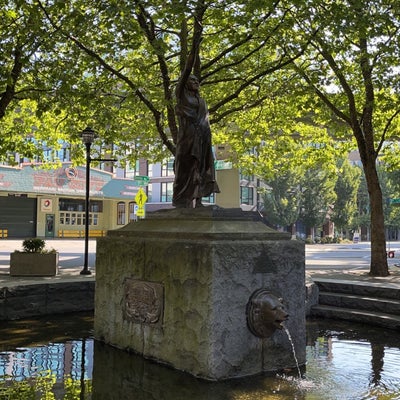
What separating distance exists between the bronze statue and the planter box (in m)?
7.10

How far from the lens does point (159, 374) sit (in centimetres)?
534

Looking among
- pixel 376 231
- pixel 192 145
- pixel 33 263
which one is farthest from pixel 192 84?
pixel 376 231

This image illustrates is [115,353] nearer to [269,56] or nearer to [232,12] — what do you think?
[232,12]

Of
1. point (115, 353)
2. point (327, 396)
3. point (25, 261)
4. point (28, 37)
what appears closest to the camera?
point (327, 396)

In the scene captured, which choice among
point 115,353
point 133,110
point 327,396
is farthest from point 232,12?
point 327,396

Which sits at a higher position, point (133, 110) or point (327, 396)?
point (133, 110)

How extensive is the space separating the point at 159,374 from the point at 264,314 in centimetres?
133

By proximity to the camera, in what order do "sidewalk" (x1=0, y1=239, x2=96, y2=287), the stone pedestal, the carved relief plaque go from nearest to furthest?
the stone pedestal < the carved relief plaque < "sidewalk" (x1=0, y1=239, x2=96, y2=287)

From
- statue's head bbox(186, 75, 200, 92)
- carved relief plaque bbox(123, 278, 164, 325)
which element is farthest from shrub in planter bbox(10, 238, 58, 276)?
statue's head bbox(186, 75, 200, 92)

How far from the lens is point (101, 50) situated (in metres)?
11.1

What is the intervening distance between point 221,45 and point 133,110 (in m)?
3.64

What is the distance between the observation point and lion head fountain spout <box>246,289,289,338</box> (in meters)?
5.25

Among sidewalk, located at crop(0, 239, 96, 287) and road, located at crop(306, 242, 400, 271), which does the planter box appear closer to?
sidewalk, located at crop(0, 239, 96, 287)

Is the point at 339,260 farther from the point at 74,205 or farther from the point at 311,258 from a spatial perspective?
the point at 74,205
